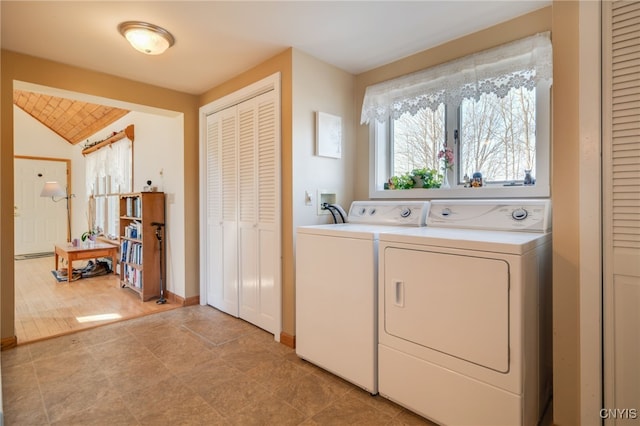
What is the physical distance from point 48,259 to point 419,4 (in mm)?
7741

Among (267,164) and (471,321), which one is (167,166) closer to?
(267,164)

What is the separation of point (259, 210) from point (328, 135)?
880mm

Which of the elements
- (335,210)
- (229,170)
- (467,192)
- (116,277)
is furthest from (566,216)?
(116,277)

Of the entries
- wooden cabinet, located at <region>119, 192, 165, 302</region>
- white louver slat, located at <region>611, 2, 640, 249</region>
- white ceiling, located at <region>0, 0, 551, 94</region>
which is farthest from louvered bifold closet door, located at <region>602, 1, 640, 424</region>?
wooden cabinet, located at <region>119, 192, 165, 302</region>

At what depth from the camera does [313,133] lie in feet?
8.53

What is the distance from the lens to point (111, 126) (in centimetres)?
558

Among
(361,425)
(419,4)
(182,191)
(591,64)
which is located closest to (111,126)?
(182,191)

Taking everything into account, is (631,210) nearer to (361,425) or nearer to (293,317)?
(361,425)

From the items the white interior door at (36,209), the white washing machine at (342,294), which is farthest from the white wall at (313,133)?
the white interior door at (36,209)

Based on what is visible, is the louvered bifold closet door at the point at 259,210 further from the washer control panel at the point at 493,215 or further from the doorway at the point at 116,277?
the washer control panel at the point at 493,215

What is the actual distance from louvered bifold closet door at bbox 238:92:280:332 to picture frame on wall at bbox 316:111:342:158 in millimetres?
348

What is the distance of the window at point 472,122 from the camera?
1995 mm

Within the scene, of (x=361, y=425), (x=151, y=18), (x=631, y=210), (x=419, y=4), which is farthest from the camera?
(x=151, y=18)

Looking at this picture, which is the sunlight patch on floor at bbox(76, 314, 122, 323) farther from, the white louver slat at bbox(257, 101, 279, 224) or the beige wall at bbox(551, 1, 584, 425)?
the beige wall at bbox(551, 1, 584, 425)
